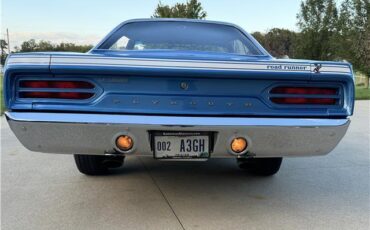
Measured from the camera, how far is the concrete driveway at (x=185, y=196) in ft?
9.16

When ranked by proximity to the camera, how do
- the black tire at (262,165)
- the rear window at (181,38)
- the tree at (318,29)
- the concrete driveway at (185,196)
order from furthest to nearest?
the tree at (318,29) < the black tire at (262,165) < the rear window at (181,38) < the concrete driveway at (185,196)

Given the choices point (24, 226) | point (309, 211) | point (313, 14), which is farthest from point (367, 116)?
point (313, 14)

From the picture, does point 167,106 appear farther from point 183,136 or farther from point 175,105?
point 183,136

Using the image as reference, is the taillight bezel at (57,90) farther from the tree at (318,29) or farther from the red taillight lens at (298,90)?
the tree at (318,29)

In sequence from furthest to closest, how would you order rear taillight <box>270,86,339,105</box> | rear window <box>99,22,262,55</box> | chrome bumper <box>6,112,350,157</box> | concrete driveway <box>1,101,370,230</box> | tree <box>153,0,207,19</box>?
tree <box>153,0,207,19</box>, rear window <box>99,22,262,55</box>, concrete driveway <box>1,101,370,230</box>, rear taillight <box>270,86,339,105</box>, chrome bumper <box>6,112,350,157</box>

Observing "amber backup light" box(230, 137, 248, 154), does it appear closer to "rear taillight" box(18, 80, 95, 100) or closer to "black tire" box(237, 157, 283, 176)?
"rear taillight" box(18, 80, 95, 100)

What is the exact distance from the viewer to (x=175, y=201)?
10.4ft

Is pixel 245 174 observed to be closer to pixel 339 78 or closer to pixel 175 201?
pixel 175 201

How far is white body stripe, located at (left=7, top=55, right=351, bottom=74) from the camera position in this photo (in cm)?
241

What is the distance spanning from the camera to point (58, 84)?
97.9 inches

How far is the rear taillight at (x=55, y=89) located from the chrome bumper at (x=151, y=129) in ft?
0.43

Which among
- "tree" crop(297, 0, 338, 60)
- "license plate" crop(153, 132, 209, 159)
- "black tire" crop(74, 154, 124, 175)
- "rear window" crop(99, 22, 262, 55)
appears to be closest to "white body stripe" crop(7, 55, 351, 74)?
"license plate" crop(153, 132, 209, 159)

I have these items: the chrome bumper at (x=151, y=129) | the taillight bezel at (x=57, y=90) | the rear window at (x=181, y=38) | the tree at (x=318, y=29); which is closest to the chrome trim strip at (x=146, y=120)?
the chrome bumper at (x=151, y=129)

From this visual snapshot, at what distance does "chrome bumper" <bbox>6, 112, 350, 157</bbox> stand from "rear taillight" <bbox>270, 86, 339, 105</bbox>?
0.44 ft
